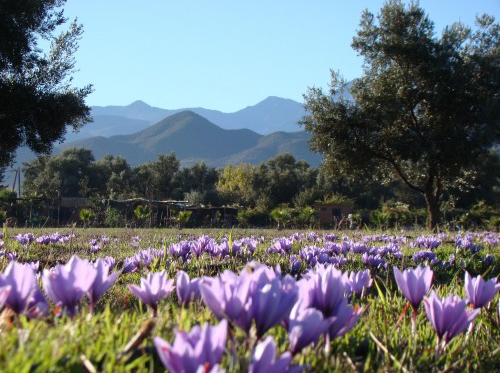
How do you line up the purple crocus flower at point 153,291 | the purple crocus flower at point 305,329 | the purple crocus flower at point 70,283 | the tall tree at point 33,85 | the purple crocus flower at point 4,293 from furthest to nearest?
the tall tree at point 33,85, the purple crocus flower at point 153,291, the purple crocus flower at point 70,283, the purple crocus flower at point 4,293, the purple crocus flower at point 305,329

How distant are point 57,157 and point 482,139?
208 ft

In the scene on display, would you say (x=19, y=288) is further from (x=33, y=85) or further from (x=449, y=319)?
(x=33, y=85)

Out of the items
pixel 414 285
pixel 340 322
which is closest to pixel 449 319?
pixel 414 285

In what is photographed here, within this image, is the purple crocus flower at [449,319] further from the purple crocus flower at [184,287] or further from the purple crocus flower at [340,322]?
the purple crocus flower at [184,287]

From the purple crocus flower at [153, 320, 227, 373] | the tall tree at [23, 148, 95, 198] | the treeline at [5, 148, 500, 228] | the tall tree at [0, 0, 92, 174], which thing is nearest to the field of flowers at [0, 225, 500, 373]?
the purple crocus flower at [153, 320, 227, 373]

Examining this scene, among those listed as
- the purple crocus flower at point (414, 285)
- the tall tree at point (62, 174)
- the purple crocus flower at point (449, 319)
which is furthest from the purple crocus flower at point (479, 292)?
the tall tree at point (62, 174)

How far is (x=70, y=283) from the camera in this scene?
4.60ft

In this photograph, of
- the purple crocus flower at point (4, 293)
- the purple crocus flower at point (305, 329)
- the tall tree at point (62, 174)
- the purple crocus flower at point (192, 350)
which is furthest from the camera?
the tall tree at point (62, 174)

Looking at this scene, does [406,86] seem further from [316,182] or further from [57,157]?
[57,157]

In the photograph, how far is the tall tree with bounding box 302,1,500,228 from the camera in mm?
25438

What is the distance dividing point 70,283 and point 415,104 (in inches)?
1080

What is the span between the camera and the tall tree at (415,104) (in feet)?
83.5

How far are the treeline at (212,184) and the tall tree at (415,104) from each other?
2493cm

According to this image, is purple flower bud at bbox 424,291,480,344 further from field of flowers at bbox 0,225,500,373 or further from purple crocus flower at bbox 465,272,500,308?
purple crocus flower at bbox 465,272,500,308
